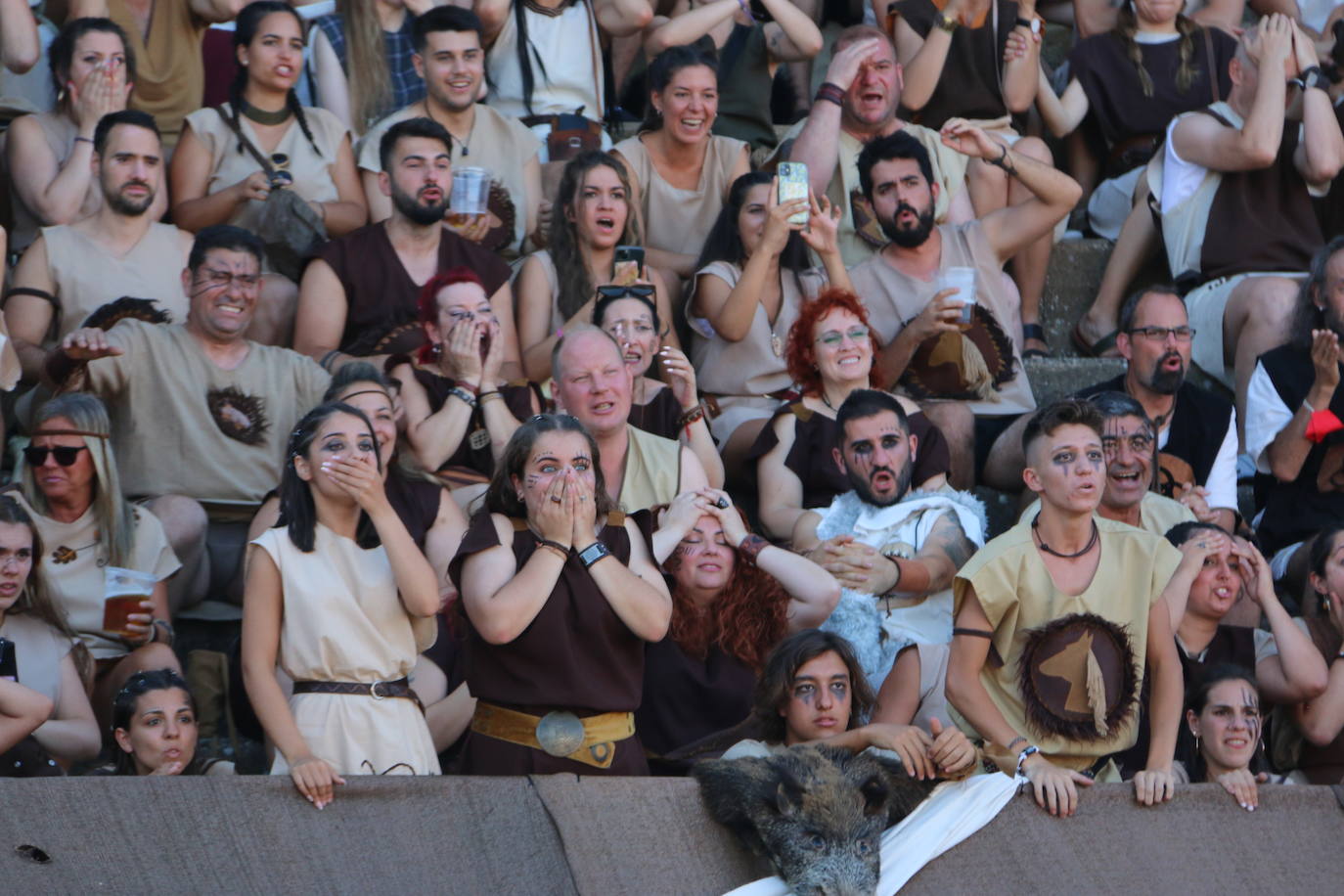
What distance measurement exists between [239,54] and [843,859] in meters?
4.11

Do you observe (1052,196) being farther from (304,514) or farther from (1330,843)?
(304,514)

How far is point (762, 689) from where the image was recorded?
4871 mm

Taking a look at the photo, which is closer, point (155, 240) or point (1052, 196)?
point (155, 240)

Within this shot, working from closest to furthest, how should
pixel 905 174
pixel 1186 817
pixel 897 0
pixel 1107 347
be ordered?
pixel 1186 817, pixel 905 174, pixel 1107 347, pixel 897 0

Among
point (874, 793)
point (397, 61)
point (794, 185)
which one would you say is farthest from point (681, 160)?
point (874, 793)

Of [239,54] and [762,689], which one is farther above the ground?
[239,54]

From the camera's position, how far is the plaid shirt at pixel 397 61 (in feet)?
24.7

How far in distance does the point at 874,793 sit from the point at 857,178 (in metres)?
3.58

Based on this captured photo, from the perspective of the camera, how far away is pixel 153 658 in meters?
5.10

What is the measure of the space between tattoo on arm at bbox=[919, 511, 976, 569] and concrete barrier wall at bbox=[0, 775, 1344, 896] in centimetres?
123

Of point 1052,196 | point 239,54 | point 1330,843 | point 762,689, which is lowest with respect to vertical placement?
point 1330,843

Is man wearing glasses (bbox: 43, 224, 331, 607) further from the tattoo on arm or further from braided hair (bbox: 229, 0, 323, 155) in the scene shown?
the tattoo on arm

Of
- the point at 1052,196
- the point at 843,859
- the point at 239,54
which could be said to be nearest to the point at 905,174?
the point at 1052,196

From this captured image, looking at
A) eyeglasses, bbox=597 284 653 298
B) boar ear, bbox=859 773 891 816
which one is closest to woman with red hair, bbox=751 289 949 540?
eyeglasses, bbox=597 284 653 298
